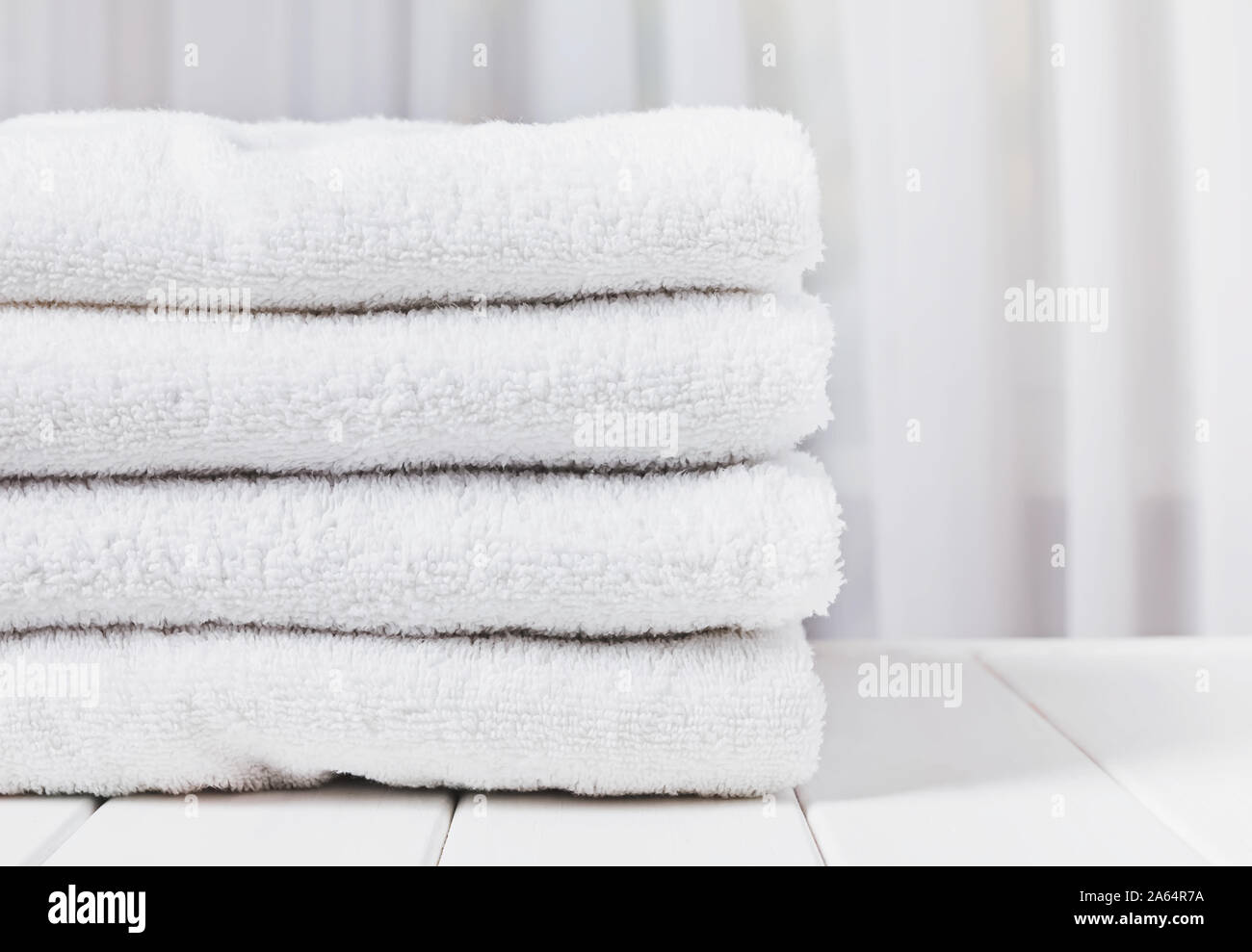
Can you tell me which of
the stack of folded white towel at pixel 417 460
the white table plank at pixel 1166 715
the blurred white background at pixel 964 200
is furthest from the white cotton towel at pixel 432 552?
the blurred white background at pixel 964 200

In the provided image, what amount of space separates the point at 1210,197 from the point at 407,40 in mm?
463

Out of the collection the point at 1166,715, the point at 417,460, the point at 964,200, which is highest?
the point at 964,200

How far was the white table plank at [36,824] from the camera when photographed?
0.34m

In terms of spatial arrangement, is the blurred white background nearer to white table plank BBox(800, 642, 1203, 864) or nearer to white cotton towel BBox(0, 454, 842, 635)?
white table plank BBox(800, 642, 1203, 864)

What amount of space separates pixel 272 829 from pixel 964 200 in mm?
483

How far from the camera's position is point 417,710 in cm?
37

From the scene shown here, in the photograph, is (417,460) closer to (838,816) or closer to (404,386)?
(404,386)

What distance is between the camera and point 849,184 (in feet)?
2.02

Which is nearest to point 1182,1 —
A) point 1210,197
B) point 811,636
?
point 1210,197

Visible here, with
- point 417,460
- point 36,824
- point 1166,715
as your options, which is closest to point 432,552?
point 417,460

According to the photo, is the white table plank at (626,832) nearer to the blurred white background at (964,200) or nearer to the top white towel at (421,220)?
the top white towel at (421,220)

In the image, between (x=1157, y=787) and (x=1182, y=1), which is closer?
(x=1157, y=787)

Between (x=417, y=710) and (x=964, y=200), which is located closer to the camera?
(x=417, y=710)

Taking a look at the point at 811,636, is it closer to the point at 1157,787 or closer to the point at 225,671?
the point at 1157,787
